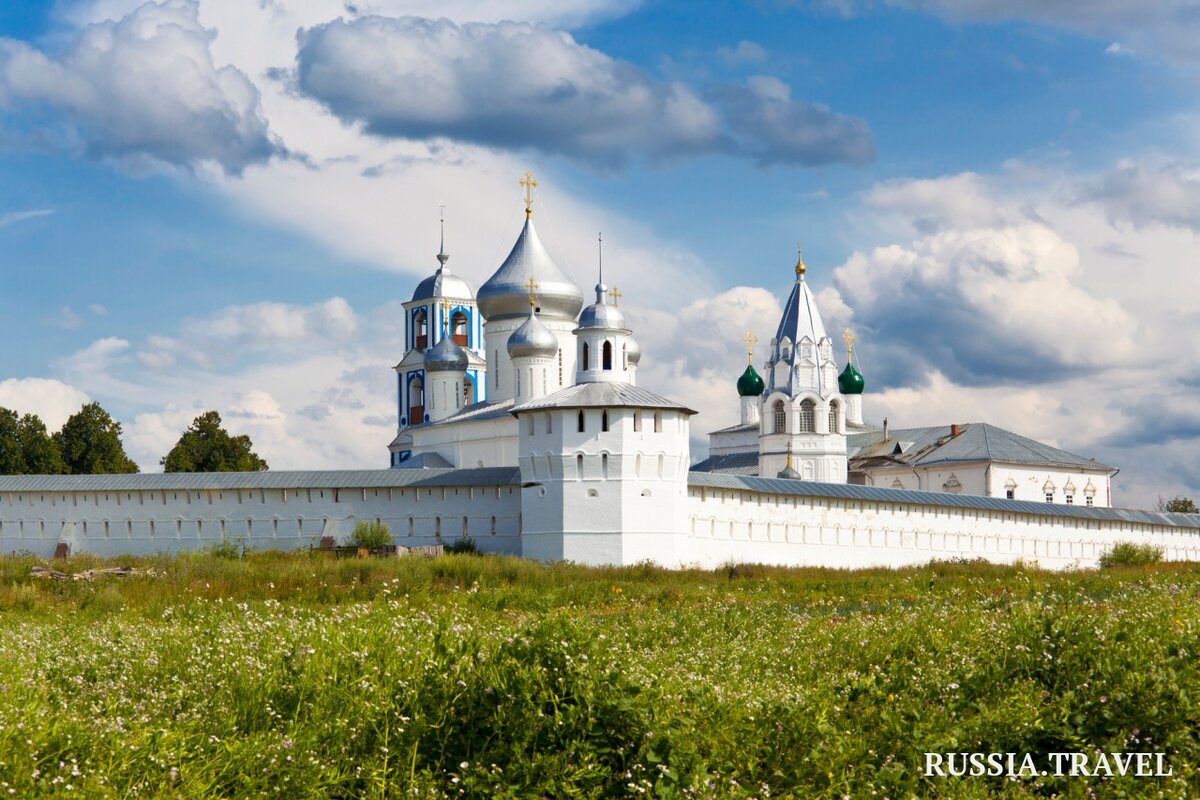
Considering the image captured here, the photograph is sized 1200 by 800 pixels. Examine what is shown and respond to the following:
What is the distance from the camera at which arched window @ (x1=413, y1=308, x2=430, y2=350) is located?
4516 cm

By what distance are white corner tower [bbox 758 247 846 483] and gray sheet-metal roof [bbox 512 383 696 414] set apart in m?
18.8

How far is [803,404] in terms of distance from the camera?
4672cm

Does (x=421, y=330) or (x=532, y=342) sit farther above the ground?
(x=421, y=330)

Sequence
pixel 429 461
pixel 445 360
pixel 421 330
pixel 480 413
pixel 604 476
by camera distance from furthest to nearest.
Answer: pixel 421 330 < pixel 445 360 < pixel 429 461 < pixel 480 413 < pixel 604 476

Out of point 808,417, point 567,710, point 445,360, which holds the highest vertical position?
point 445,360

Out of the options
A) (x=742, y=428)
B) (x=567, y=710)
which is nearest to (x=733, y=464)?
(x=742, y=428)

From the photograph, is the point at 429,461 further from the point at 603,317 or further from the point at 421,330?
the point at 421,330

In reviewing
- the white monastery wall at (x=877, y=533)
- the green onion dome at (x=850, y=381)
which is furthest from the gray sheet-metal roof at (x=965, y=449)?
the white monastery wall at (x=877, y=533)

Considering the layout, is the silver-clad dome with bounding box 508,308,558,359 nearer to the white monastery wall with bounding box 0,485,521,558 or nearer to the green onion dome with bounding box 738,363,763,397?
the white monastery wall with bounding box 0,485,521,558

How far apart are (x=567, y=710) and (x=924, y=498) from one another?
26.1m

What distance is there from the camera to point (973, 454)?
4688 centimetres

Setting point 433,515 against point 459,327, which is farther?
point 459,327

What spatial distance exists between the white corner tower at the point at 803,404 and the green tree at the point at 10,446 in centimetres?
2083

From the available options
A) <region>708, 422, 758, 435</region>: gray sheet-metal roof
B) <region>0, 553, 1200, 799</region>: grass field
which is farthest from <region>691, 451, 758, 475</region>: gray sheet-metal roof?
<region>0, 553, 1200, 799</region>: grass field
